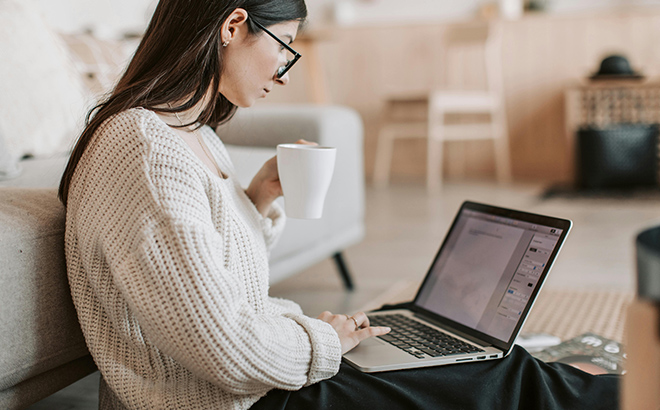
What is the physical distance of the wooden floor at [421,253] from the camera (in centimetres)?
174

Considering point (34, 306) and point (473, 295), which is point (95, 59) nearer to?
point (34, 306)

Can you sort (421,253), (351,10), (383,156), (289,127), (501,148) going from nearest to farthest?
(289,127) < (421,253) < (501,148) < (383,156) < (351,10)

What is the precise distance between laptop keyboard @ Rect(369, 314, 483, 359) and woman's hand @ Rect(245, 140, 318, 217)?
230mm

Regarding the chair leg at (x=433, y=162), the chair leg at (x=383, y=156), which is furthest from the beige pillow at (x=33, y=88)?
the chair leg at (x=383, y=156)

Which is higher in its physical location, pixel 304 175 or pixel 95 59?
pixel 95 59

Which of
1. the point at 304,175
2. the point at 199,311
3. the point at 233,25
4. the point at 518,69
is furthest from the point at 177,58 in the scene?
the point at 518,69

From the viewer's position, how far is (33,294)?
79 cm

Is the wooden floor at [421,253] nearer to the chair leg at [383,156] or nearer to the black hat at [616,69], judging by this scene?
the black hat at [616,69]

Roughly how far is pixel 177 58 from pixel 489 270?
0.49m

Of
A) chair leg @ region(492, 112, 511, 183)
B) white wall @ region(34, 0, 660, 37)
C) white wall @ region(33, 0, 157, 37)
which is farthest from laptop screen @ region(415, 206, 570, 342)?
chair leg @ region(492, 112, 511, 183)

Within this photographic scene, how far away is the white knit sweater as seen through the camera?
2.12 ft

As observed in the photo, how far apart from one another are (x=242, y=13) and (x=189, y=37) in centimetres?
7

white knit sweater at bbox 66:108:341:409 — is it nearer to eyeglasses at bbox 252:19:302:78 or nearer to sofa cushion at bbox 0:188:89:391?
sofa cushion at bbox 0:188:89:391

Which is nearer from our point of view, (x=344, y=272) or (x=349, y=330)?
(x=349, y=330)
